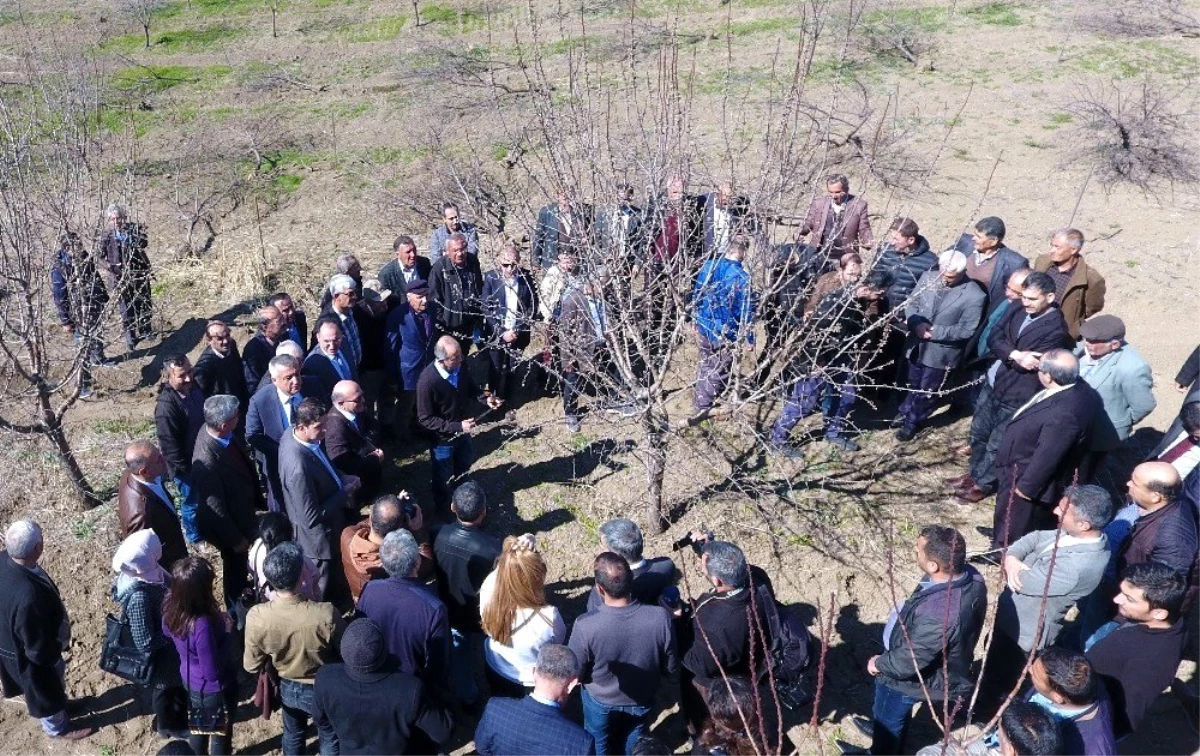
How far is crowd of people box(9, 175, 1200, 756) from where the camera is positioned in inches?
176

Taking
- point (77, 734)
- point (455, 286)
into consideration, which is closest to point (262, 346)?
point (455, 286)

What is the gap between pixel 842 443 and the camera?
7797 millimetres

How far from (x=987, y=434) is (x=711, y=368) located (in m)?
2.27

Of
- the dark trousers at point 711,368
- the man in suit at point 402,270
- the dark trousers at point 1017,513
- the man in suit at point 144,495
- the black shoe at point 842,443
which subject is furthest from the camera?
the man in suit at point 402,270

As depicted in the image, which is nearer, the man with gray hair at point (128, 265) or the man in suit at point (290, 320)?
the man in suit at point (290, 320)

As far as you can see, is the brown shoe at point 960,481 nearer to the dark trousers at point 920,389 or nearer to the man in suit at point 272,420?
the dark trousers at point 920,389

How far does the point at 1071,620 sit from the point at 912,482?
1.64m

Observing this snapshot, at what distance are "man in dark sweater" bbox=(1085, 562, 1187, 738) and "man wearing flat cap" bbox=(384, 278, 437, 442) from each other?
202 inches

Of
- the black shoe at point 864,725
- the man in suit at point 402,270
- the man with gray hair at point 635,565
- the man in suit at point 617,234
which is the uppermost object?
the man in suit at point 617,234

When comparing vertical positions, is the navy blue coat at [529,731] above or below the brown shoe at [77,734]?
above

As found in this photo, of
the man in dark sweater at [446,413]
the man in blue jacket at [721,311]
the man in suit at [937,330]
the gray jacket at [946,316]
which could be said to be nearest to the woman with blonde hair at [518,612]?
the man in blue jacket at [721,311]

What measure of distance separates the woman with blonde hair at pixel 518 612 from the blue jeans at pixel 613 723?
1.19 feet

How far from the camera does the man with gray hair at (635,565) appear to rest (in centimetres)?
493

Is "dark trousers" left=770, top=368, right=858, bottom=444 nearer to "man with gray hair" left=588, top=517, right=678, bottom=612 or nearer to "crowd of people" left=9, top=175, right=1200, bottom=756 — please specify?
"crowd of people" left=9, top=175, right=1200, bottom=756
